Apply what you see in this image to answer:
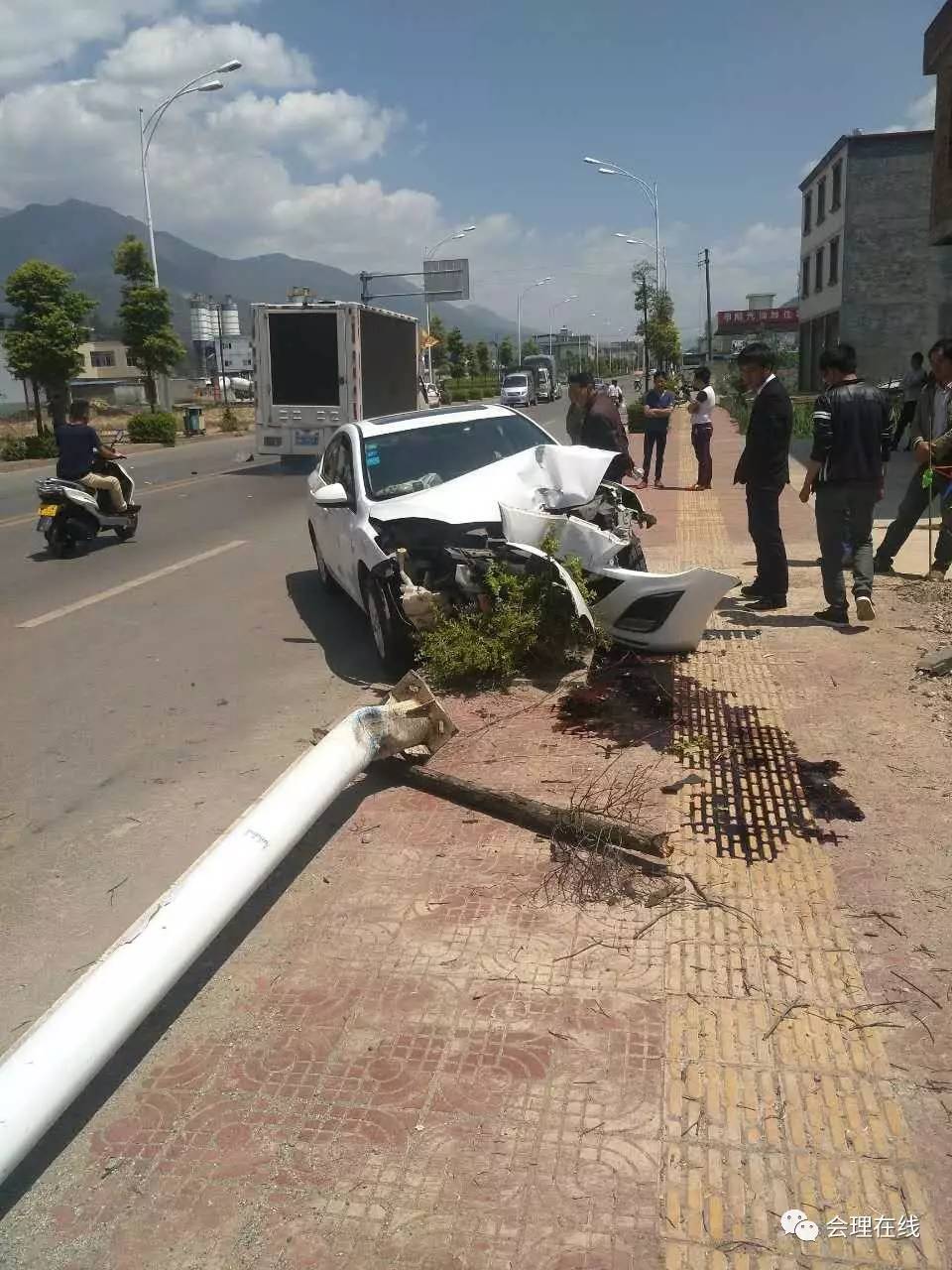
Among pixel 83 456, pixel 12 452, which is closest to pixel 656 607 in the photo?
pixel 83 456

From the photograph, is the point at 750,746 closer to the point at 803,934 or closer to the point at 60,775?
the point at 803,934

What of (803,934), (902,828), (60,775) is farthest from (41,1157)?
(902,828)

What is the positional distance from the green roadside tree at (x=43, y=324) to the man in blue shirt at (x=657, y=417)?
18.4m

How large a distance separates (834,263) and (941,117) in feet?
95.2

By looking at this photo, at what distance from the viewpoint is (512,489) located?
724 centimetres

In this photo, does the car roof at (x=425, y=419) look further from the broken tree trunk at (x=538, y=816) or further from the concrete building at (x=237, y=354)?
the concrete building at (x=237, y=354)

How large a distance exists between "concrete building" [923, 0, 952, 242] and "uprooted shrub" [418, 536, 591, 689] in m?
15.9

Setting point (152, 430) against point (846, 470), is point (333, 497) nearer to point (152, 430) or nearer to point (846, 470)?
point (846, 470)

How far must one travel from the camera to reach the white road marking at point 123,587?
880 cm

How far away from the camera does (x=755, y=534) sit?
7859 millimetres

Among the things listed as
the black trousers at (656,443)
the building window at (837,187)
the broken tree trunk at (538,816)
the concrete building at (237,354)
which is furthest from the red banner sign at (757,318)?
the broken tree trunk at (538,816)

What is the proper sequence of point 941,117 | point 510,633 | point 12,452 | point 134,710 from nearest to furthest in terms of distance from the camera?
point 510,633
point 134,710
point 941,117
point 12,452

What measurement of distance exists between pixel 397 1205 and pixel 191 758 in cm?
341

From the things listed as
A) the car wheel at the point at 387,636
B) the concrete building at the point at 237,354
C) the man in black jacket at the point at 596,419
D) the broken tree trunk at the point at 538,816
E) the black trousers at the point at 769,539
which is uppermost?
the concrete building at the point at 237,354
